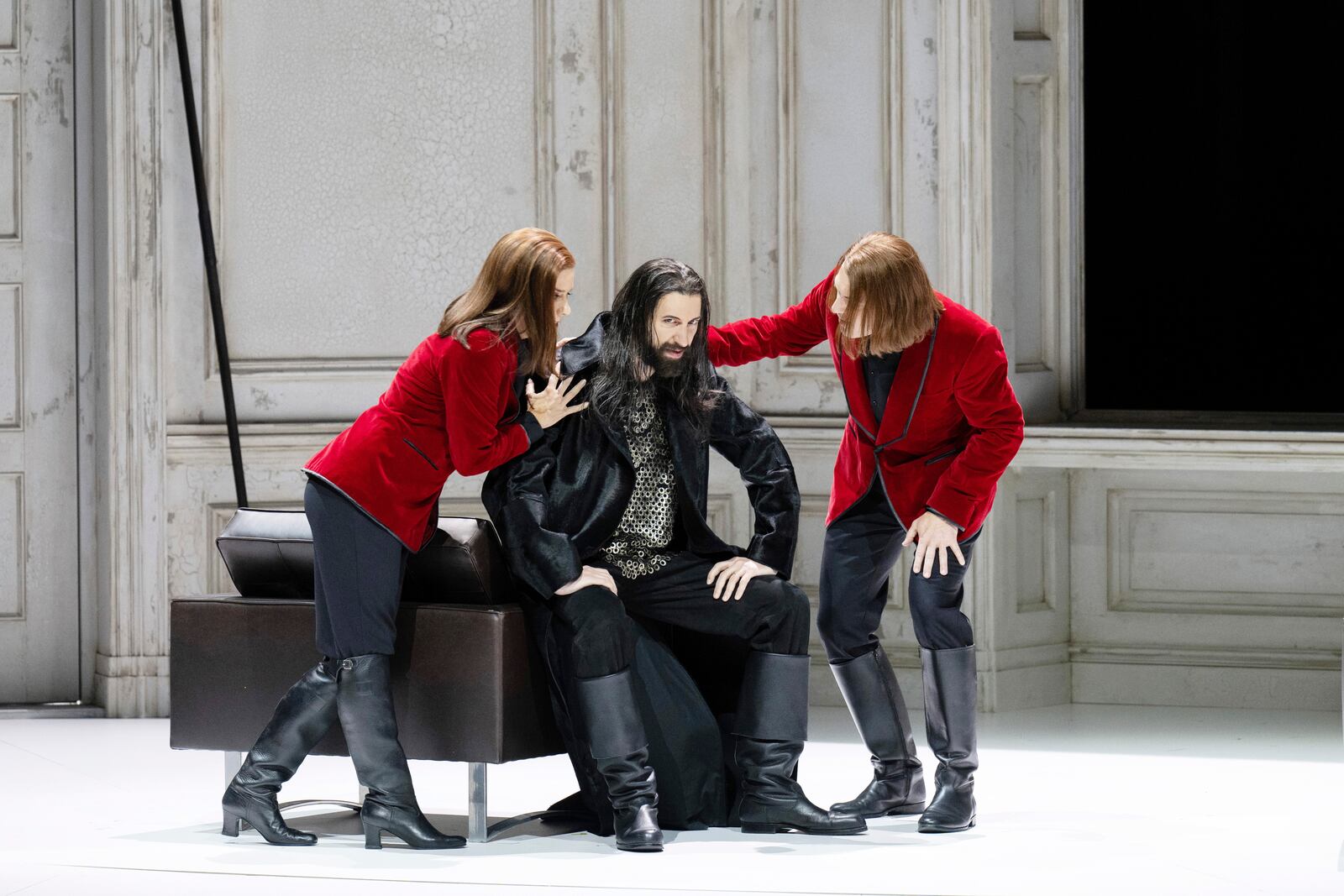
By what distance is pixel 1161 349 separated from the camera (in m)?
5.29

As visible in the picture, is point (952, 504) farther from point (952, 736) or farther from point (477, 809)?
point (477, 809)

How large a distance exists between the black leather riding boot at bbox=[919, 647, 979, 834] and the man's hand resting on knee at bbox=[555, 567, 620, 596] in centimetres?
69

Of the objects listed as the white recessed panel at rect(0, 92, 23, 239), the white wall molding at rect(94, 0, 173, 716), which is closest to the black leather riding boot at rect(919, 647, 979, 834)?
the white wall molding at rect(94, 0, 173, 716)

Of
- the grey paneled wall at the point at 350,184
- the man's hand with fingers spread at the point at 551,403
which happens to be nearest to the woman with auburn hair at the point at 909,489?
the man's hand with fingers spread at the point at 551,403

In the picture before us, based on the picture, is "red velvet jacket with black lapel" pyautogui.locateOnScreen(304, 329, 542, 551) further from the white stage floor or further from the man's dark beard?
the white stage floor

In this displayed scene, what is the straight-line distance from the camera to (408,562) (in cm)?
356

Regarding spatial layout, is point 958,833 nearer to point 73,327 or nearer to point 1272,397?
point 1272,397

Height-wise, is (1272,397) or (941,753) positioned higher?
(1272,397)

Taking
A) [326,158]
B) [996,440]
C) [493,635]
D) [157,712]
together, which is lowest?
[157,712]

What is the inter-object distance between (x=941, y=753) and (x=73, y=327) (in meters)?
3.02

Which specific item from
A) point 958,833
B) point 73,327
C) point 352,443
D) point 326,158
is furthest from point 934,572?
point 73,327

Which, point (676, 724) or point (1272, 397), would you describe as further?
point (1272, 397)

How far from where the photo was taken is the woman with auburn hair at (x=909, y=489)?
3535mm

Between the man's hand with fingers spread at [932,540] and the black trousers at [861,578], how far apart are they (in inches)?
2.2
